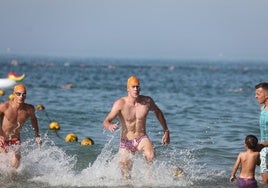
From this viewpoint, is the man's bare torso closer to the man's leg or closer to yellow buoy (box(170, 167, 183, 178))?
the man's leg

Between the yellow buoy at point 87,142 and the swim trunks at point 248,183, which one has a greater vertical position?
the swim trunks at point 248,183

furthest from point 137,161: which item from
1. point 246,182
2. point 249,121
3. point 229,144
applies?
point 249,121

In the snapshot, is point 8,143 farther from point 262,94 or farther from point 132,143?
point 262,94

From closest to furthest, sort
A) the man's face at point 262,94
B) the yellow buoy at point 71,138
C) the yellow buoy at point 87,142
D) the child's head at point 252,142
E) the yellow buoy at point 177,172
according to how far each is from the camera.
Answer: the child's head at point 252,142 < the man's face at point 262,94 < the yellow buoy at point 177,172 < the yellow buoy at point 87,142 < the yellow buoy at point 71,138

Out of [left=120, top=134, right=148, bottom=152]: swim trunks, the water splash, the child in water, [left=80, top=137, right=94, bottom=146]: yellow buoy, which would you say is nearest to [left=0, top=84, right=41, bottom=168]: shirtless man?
the water splash

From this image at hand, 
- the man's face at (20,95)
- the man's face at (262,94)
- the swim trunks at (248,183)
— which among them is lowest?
the swim trunks at (248,183)

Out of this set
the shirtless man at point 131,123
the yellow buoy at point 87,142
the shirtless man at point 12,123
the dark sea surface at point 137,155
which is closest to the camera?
the shirtless man at point 131,123

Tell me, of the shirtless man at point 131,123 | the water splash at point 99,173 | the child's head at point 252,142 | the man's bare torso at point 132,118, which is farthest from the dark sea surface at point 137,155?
the child's head at point 252,142

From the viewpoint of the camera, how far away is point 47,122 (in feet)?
65.5

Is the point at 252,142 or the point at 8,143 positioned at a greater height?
the point at 252,142

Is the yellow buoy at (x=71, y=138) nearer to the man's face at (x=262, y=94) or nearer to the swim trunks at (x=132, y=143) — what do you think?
the swim trunks at (x=132, y=143)

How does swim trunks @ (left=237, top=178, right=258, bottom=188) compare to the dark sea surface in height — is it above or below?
above

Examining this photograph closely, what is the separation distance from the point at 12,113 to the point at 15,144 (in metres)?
0.60

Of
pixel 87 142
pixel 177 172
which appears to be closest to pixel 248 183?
pixel 177 172
